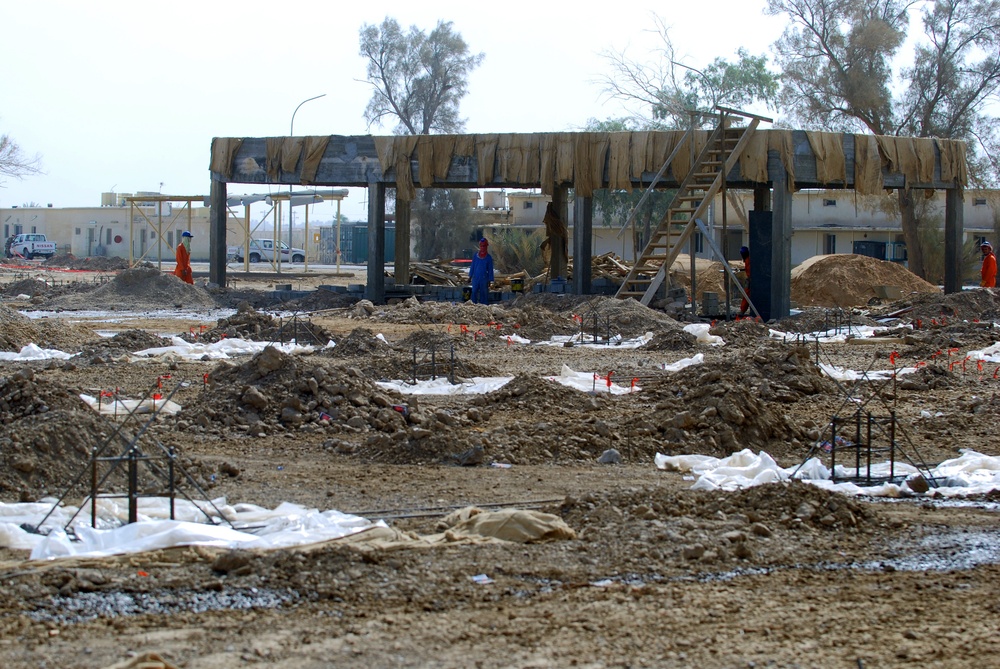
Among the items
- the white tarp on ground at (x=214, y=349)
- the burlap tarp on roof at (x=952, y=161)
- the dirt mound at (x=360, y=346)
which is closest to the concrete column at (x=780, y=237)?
the burlap tarp on roof at (x=952, y=161)

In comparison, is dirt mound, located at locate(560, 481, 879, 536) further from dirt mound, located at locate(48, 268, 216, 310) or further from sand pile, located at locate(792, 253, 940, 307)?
sand pile, located at locate(792, 253, 940, 307)

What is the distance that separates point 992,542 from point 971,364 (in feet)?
29.3

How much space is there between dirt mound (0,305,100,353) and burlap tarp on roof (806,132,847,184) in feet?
42.3

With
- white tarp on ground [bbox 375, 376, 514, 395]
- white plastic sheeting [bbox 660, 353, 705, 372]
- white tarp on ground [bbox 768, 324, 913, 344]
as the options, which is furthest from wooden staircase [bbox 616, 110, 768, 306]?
white tarp on ground [bbox 375, 376, 514, 395]

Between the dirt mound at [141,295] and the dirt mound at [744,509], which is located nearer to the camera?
the dirt mound at [744,509]

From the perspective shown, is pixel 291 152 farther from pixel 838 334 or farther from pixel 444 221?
pixel 444 221

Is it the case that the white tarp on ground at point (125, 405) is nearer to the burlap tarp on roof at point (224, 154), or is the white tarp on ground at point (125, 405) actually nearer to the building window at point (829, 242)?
the burlap tarp on roof at point (224, 154)

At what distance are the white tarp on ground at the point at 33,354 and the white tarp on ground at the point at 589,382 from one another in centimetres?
633

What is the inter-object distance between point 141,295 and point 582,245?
947cm

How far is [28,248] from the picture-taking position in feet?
208

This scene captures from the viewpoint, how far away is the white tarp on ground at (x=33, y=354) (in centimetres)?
1480

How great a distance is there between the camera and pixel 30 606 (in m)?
4.93

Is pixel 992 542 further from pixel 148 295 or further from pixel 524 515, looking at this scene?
pixel 148 295

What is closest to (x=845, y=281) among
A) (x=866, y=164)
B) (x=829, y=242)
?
(x=866, y=164)
